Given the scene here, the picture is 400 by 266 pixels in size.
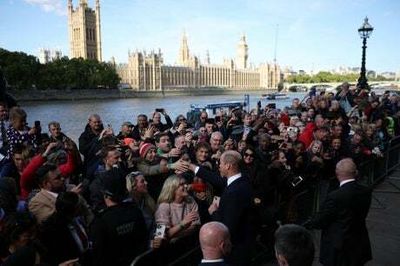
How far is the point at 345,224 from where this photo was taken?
3.18 m

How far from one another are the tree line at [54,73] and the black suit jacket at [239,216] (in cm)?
5614

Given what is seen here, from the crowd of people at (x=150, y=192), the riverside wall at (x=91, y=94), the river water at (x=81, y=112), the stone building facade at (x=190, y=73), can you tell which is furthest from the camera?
the stone building facade at (x=190, y=73)

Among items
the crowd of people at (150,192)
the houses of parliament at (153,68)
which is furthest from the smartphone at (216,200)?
the houses of parliament at (153,68)

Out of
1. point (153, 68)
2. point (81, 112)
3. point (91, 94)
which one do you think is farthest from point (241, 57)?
point (81, 112)

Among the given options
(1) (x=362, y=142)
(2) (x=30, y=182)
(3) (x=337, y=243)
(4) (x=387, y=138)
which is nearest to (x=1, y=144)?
(2) (x=30, y=182)

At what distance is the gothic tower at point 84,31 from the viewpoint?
10044cm

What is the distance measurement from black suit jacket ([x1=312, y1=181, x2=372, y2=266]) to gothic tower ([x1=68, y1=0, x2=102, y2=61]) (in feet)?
335

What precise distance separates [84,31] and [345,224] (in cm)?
10423

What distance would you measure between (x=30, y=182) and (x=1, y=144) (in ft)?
5.67

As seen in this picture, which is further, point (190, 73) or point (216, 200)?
point (190, 73)

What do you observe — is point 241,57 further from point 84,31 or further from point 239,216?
point 239,216

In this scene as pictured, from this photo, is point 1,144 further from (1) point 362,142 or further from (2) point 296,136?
(1) point 362,142

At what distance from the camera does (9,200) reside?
10.3 feet

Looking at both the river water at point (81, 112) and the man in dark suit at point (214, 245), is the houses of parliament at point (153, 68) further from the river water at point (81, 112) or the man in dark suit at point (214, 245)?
the man in dark suit at point (214, 245)
